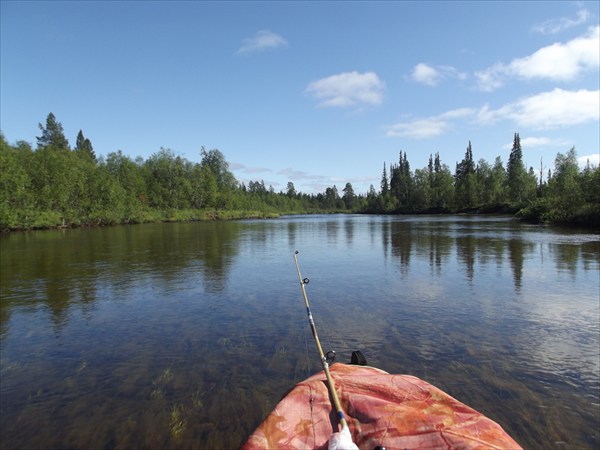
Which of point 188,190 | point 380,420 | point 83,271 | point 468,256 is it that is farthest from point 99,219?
point 380,420

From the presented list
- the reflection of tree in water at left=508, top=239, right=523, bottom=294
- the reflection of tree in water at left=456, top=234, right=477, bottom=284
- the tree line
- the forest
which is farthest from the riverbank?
the tree line

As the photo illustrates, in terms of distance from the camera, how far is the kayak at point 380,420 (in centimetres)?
388

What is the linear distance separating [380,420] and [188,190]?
366 ft

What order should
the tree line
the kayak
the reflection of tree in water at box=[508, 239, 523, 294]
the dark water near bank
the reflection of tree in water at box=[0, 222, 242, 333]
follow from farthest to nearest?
the tree line → the reflection of tree in water at box=[508, 239, 523, 294] → the reflection of tree in water at box=[0, 222, 242, 333] → the dark water near bank → the kayak

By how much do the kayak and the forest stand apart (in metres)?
57.0

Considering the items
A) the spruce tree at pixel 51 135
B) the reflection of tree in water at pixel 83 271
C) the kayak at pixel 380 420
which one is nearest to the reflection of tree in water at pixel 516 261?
the kayak at pixel 380 420

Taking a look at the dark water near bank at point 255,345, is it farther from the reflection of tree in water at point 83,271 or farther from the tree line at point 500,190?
the tree line at point 500,190

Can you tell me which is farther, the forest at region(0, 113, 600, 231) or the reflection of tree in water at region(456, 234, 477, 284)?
the forest at region(0, 113, 600, 231)

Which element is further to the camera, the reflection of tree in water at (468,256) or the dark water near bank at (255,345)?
the reflection of tree in water at (468,256)

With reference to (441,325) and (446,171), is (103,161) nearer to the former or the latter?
(441,325)

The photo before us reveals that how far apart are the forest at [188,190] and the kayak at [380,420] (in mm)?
57004

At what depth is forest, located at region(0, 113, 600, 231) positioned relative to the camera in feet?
179

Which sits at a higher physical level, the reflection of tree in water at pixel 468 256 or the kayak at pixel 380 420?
the kayak at pixel 380 420

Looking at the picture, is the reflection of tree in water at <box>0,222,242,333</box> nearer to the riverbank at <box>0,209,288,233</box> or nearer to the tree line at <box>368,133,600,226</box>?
the riverbank at <box>0,209,288,233</box>
